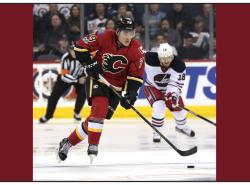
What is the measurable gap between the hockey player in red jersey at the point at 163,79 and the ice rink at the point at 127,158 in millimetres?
353

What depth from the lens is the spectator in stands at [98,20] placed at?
32.1 feet

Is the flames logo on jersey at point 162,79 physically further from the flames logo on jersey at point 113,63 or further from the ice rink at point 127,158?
the flames logo on jersey at point 113,63

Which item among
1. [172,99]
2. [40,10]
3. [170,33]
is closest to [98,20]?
[40,10]

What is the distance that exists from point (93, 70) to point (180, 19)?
483 cm

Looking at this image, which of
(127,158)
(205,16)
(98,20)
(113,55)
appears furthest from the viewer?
(205,16)

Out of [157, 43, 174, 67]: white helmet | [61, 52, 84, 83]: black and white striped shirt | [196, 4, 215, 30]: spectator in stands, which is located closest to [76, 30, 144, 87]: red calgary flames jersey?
[157, 43, 174, 67]: white helmet

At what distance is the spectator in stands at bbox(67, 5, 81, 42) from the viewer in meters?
9.79

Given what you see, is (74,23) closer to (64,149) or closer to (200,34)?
(200,34)

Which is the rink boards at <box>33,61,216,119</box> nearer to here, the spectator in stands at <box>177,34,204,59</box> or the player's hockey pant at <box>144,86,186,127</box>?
the spectator in stands at <box>177,34,204,59</box>

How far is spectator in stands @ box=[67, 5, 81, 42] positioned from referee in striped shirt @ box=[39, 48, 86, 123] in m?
0.74

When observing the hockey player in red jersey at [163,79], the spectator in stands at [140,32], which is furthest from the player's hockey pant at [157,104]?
the spectator in stands at [140,32]

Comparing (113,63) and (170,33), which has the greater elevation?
(113,63)

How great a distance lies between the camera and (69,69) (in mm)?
9016
